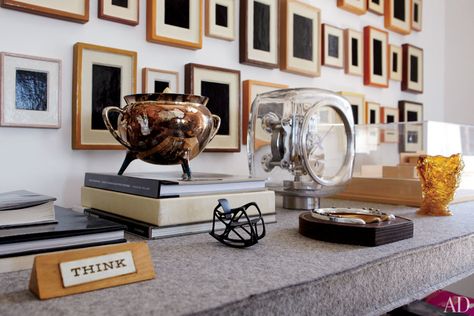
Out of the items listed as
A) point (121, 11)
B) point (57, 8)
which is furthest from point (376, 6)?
point (57, 8)

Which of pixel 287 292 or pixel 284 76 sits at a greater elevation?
pixel 284 76

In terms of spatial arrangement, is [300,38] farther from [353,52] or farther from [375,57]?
[375,57]

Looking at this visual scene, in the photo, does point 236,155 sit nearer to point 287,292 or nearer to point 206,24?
point 206,24

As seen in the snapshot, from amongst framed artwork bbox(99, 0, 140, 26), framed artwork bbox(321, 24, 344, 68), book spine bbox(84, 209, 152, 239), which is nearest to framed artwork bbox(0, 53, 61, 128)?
framed artwork bbox(99, 0, 140, 26)

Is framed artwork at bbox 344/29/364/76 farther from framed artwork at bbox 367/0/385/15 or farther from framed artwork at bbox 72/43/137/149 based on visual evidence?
framed artwork at bbox 72/43/137/149

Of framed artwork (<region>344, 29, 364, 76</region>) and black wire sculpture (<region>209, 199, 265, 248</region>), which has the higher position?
framed artwork (<region>344, 29, 364, 76</region>)

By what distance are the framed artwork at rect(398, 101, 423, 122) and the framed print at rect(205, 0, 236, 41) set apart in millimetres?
814

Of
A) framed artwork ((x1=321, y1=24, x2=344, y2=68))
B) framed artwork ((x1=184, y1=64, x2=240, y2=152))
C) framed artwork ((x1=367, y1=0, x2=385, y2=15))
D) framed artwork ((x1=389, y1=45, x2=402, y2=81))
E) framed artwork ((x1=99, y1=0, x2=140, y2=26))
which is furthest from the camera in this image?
framed artwork ((x1=389, y1=45, x2=402, y2=81))

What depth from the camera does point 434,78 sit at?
1748 mm

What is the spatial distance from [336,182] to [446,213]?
8.2 inches

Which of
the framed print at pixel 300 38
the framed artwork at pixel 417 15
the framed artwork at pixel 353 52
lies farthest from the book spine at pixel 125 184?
the framed artwork at pixel 417 15

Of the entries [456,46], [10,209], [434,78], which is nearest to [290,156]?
[10,209]

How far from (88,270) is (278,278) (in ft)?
0.56

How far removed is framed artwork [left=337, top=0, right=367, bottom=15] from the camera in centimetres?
130
